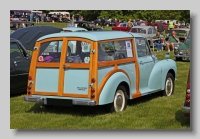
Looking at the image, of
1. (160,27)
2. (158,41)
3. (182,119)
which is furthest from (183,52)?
(182,119)

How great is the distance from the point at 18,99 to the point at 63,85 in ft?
7.89

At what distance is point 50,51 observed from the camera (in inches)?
317

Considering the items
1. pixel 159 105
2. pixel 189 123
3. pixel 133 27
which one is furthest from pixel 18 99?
pixel 133 27

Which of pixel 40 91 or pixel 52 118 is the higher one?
pixel 40 91

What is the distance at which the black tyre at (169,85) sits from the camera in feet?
32.9

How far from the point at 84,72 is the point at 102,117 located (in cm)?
95

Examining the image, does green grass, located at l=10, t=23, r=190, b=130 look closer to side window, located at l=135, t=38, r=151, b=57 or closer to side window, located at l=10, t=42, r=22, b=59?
side window, located at l=135, t=38, r=151, b=57

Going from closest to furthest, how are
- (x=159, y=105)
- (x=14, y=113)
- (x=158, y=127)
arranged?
1. (x=158, y=127)
2. (x=14, y=113)
3. (x=159, y=105)

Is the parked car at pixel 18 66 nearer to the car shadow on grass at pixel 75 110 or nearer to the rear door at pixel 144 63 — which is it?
the car shadow on grass at pixel 75 110

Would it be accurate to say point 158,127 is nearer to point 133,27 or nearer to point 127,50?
point 127,50

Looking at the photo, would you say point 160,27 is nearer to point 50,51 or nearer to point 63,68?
point 50,51

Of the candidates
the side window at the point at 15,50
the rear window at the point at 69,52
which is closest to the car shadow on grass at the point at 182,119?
the rear window at the point at 69,52

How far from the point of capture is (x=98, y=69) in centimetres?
762

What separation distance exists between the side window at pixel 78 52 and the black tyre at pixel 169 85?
286 centimetres
